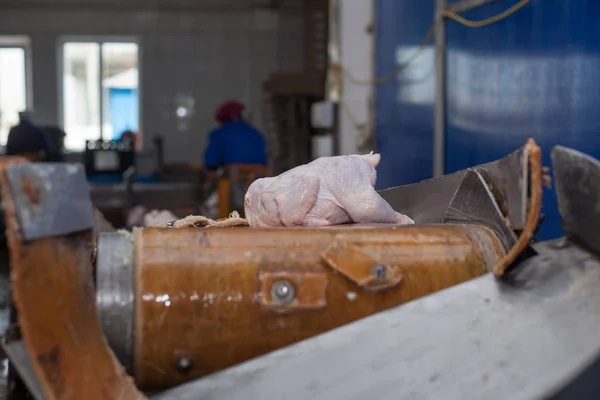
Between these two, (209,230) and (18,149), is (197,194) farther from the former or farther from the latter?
(209,230)

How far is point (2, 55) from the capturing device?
15.5m

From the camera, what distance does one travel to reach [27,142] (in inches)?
470

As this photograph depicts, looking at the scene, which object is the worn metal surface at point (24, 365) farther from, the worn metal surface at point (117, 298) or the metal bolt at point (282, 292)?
the metal bolt at point (282, 292)

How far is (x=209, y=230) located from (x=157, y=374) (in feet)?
0.97

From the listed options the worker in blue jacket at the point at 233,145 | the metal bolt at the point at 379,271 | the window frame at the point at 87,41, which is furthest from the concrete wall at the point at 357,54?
the window frame at the point at 87,41

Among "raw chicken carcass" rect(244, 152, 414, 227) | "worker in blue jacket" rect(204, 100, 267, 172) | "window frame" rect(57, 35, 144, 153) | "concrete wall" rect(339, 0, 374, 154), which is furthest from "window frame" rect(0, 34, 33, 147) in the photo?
"raw chicken carcass" rect(244, 152, 414, 227)

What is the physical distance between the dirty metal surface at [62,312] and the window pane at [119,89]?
574 inches

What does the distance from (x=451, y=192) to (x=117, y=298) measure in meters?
0.92

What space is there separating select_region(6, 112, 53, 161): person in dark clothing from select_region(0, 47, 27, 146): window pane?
12.2 ft

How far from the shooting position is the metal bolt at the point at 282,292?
1518mm

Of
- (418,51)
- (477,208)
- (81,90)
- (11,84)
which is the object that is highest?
(11,84)

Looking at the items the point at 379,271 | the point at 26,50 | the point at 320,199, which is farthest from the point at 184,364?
the point at 26,50

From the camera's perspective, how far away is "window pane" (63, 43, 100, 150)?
1548 cm

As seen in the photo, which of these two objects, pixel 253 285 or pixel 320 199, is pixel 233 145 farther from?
pixel 253 285
